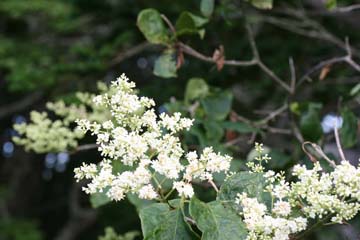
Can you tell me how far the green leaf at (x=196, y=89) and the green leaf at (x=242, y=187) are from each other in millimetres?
897

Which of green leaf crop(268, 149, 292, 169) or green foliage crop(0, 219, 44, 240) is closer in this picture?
green leaf crop(268, 149, 292, 169)

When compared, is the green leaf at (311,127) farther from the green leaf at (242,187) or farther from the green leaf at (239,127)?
the green leaf at (242,187)

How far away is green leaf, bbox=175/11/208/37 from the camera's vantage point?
162 cm

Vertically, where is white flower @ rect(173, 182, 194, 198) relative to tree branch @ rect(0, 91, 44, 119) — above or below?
below

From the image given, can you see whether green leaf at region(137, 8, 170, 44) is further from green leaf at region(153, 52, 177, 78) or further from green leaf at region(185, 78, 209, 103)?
green leaf at region(185, 78, 209, 103)

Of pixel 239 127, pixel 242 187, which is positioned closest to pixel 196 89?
pixel 239 127

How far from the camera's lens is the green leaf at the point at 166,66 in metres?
1.66

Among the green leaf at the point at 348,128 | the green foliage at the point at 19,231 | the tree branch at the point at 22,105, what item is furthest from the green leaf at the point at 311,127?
the tree branch at the point at 22,105

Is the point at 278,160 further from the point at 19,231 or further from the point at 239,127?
the point at 19,231

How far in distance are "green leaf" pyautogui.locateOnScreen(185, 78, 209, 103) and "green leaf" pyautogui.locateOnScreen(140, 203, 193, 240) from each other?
3.07ft

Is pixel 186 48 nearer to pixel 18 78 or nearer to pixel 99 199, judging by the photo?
pixel 99 199

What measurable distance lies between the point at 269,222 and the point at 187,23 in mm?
912

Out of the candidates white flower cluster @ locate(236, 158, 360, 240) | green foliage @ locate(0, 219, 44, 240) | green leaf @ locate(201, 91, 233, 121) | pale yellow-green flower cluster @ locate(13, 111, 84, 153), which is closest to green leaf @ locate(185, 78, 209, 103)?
green leaf @ locate(201, 91, 233, 121)

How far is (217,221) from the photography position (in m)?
0.90
